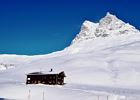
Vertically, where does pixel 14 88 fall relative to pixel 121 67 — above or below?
below

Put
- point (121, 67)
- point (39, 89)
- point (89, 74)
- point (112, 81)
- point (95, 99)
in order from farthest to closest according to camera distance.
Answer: point (121, 67)
point (89, 74)
point (112, 81)
point (39, 89)
point (95, 99)

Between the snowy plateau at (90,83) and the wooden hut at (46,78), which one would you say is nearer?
the snowy plateau at (90,83)

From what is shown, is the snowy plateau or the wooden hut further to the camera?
the wooden hut

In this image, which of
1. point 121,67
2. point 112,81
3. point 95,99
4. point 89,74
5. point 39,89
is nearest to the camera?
point 95,99

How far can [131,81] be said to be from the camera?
105250 mm

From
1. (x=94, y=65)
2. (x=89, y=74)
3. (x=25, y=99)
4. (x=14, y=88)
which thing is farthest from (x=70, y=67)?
(x=25, y=99)

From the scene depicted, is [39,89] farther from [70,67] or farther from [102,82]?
[70,67]

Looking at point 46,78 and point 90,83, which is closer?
point 46,78

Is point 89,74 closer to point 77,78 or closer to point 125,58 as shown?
point 77,78

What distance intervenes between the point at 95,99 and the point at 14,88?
65.2 feet

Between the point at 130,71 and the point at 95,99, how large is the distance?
57.9 meters

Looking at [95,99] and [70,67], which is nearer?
[95,99]

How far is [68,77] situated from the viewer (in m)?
110

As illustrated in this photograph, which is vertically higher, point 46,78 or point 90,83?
point 46,78
